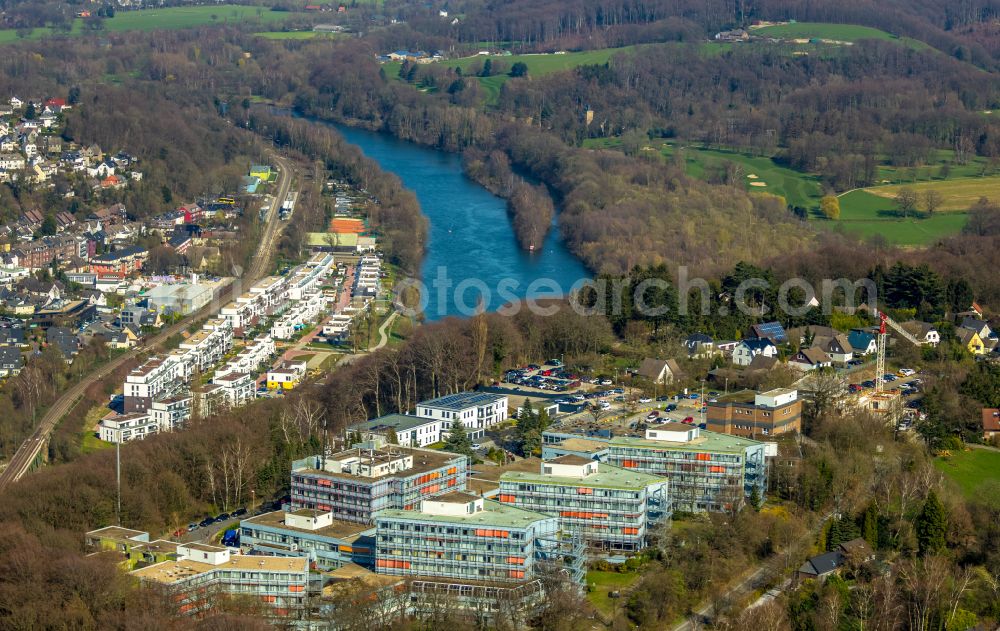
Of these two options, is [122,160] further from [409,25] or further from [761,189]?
[409,25]

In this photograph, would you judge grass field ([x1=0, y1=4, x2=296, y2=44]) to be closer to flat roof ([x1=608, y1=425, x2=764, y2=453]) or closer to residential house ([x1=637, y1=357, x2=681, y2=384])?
residential house ([x1=637, y1=357, x2=681, y2=384])

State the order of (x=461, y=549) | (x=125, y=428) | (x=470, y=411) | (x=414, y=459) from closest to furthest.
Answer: (x=461, y=549), (x=414, y=459), (x=470, y=411), (x=125, y=428)

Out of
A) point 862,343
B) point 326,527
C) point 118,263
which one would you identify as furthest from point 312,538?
point 118,263

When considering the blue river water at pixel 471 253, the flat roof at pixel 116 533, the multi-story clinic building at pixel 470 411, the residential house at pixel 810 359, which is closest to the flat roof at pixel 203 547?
the flat roof at pixel 116 533

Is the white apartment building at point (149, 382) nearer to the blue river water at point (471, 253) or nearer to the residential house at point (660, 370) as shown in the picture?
the blue river water at point (471, 253)

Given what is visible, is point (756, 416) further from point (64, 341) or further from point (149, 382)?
point (64, 341)

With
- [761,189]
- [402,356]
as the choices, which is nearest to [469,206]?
[761,189]

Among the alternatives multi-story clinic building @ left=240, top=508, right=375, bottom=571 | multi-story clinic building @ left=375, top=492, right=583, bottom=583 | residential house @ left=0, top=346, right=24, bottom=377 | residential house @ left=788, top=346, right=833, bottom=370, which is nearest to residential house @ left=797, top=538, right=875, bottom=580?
multi-story clinic building @ left=375, top=492, right=583, bottom=583
